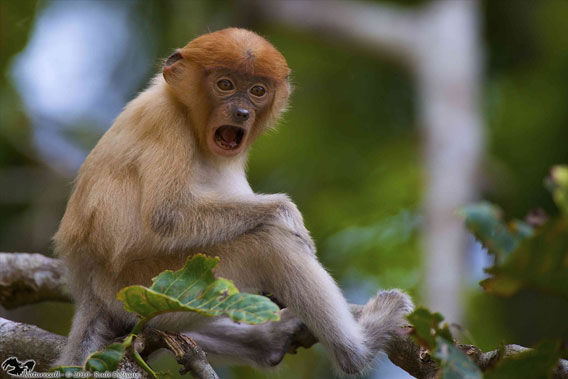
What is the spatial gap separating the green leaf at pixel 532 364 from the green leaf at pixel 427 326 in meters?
0.28

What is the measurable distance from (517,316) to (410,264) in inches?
137

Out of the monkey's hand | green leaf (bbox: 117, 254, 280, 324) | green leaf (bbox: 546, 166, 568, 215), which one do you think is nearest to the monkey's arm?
the monkey's hand

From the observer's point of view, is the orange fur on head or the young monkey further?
the orange fur on head

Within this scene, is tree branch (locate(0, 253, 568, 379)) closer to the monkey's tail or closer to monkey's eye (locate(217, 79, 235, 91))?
the monkey's tail

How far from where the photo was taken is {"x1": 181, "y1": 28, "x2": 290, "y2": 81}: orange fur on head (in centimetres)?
683

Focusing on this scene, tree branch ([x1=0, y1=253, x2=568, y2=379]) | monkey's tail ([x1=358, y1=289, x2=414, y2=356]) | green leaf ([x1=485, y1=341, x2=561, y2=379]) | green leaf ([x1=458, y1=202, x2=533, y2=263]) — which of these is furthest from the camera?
monkey's tail ([x1=358, y1=289, x2=414, y2=356])

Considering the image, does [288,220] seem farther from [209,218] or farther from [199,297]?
[199,297]

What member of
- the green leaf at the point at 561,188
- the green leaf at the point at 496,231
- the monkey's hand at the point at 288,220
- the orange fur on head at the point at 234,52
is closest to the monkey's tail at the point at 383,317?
the monkey's hand at the point at 288,220

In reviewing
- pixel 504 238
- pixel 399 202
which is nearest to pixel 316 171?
pixel 399 202

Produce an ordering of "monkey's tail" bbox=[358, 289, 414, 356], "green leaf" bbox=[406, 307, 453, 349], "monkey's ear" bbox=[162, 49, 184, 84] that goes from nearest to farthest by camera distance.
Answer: "green leaf" bbox=[406, 307, 453, 349] → "monkey's tail" bbox=[358, 289, 414, 356] → "monkey's ear" bbox=[162, 49, 184, 84]

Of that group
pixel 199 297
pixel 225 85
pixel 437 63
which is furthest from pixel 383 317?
pixel 437 63

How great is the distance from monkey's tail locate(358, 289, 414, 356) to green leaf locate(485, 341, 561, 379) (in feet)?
10.7

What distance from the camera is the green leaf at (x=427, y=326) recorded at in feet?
11.0

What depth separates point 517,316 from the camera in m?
17.6
